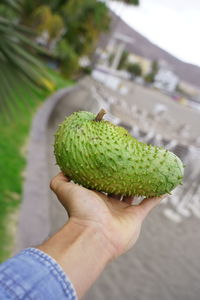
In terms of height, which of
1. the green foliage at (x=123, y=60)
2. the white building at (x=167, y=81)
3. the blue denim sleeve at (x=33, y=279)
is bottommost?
the white building at (x=167, y=81)

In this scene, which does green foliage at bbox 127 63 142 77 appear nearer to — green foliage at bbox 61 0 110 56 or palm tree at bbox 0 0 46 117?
green foliage at bbox 61 0 110 56

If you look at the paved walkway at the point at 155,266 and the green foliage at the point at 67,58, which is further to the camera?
the green foliage at the point at 67,58

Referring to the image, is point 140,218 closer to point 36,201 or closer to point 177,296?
point 36,201

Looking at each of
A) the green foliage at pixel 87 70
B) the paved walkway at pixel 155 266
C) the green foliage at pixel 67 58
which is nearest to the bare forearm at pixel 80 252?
the paved walkway at pixel 155 266

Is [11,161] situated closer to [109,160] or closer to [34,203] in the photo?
[34,203]

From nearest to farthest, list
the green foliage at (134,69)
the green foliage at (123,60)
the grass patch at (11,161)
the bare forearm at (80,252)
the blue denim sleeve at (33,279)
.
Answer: the blue denim sleeve at (33,279)
the bare forearm at (80,252)
the grass patch at (11,161)
the green foliage at (123,60)
the green foliage at (134,69)

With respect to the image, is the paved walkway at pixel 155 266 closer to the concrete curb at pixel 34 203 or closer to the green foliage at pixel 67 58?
the concrete curb at pixel 34 203

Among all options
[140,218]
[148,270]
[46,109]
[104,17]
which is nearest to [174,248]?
[148,270]
